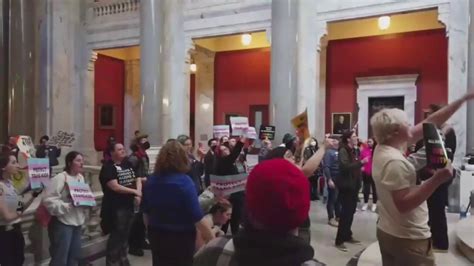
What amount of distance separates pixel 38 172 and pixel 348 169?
13.1 ft

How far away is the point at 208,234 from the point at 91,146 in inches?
569

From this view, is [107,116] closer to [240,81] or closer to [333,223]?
[240,81]

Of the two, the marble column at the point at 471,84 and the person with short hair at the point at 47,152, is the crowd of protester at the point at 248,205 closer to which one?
the person with short hair at the point at 47,152

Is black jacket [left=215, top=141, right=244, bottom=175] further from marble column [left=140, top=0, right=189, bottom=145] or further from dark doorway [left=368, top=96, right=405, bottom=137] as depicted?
dark doorway [left=368, top=96, right=405, bottom=137]

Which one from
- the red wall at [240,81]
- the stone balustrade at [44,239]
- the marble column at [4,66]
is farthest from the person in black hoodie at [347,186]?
the marble column at [4,66]

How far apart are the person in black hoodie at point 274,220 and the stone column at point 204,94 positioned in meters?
14.7

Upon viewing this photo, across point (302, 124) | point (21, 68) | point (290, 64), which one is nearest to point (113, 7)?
point (21, 68)

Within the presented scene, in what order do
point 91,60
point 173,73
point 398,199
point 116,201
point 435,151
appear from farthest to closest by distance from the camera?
1. point 91,60
2. point 173,73
3. point 116,201
4. point 398,199
5. point 435,151

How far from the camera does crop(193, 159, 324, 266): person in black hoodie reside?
4.42ft

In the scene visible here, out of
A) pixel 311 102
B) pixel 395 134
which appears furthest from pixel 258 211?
pixel 311 102

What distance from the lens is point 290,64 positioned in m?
10.9

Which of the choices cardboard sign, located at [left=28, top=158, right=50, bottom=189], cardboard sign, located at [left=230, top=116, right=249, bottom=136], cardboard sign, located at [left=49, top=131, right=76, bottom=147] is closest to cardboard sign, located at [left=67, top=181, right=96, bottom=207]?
cardboard sign, located at [left=28, top=158, right=50, bottom=189]

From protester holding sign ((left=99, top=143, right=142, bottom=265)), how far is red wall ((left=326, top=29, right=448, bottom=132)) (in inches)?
410

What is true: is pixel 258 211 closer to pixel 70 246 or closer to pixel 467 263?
pixel 70 246
